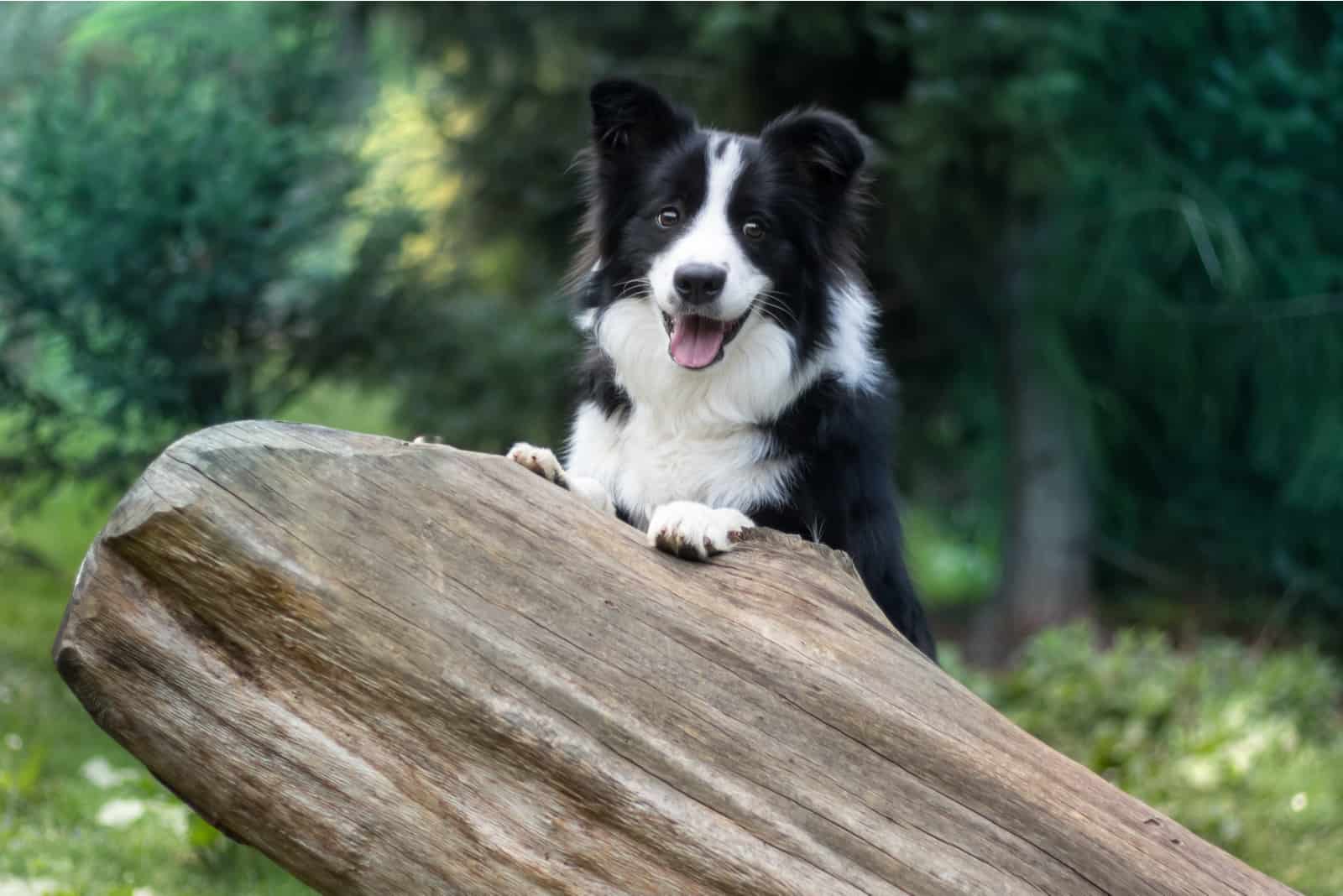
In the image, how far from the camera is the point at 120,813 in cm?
418

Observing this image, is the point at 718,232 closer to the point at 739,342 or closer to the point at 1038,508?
the point at 739,342

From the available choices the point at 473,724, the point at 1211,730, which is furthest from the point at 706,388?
the point at 1211,730

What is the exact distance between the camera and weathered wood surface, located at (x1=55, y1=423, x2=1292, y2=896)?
2492 mm

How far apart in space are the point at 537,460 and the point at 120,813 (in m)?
2.18

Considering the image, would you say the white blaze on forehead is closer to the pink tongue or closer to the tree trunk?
the pink tongue

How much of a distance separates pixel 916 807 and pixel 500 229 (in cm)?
571

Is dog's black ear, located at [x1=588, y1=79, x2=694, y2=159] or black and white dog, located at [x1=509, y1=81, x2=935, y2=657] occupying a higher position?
dog's black ear, located at [x1=588, y1=79, x2=694, y2=159]

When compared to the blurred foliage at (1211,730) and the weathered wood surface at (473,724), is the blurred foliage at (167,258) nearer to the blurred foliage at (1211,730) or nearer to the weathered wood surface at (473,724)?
the weathered wood surface at (473,724)

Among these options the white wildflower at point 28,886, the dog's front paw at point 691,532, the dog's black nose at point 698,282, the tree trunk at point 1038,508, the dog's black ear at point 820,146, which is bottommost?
the tree trunk at point 1038,508

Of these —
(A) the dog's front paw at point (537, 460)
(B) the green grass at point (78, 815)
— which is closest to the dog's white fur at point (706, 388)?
(A) the dog's front paw at point (537, 460)

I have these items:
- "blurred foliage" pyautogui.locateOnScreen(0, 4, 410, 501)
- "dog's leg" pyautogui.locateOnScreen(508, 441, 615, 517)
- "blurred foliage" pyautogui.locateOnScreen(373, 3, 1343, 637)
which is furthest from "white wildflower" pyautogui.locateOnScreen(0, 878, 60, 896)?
"blurred foliage" pyautogui.locateOnScreen(373, 3, 1343, 637)

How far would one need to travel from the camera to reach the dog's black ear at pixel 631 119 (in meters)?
3.41

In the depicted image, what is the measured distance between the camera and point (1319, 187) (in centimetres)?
669

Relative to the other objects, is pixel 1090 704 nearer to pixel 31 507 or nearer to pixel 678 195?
pixel 678 195
